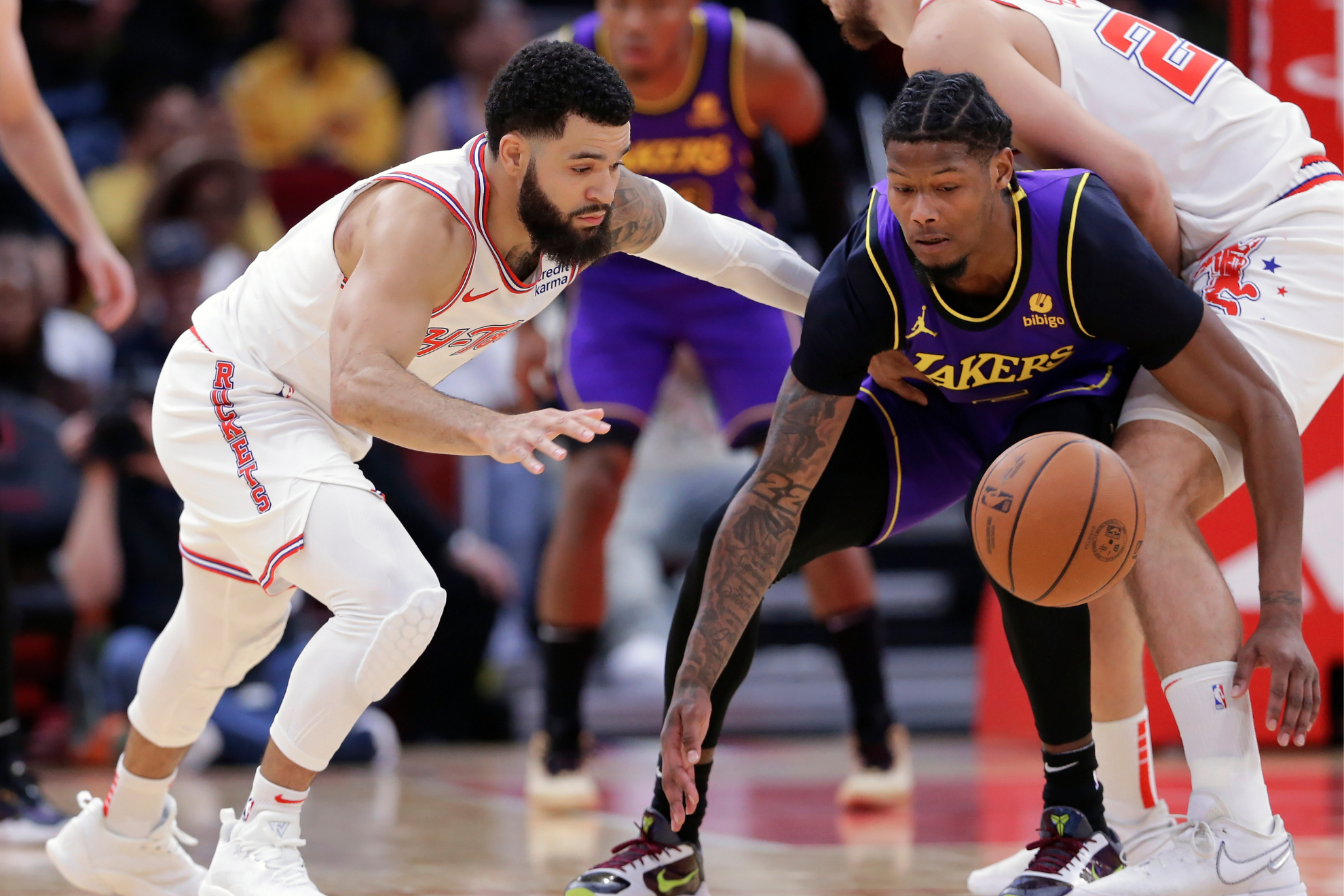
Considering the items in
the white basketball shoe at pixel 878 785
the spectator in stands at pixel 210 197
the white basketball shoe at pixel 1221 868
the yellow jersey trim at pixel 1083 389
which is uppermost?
the yellow jersey trim at pixel 1083 389

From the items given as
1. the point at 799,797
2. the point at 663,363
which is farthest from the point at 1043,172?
the point at 799,797

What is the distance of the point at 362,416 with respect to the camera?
2.73 m

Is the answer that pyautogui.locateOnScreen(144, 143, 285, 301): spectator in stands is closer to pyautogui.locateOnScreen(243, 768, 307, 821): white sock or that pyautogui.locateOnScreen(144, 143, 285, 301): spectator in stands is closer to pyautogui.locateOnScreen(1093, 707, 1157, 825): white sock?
pyautogui.locateOnScreen(243, 768, 307, 821): white sock

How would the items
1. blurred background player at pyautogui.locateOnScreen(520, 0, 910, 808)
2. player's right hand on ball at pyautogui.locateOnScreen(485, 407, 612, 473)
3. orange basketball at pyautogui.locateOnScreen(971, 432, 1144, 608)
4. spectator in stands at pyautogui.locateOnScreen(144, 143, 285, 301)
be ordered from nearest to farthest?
player's right hand on ball at pyautogui.locateOnScreen(485, 407, 612, 473)
orange basketball at pyautogui.locateOnScreen(971, 432, 1144, 608)
blurred background player at pyautogui.locateOnScreen(520, 0, 910, 808)
spectator in stands at pyautogui.locateOnScreen(144, 143, 285, 301)

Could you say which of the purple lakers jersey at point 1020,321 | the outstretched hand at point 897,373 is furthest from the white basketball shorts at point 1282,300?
the outstretched hand at point 897,373

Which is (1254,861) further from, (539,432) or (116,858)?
(116,858)

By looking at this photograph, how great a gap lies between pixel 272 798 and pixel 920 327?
1.53 meters

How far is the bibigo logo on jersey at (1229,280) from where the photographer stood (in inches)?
123

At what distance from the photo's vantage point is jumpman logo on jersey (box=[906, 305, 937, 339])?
3.05 metres

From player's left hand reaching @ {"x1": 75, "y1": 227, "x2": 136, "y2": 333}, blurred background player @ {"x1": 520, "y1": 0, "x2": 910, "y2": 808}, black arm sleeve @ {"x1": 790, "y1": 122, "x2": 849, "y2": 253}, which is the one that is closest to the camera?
player's left hand reaching @ {"x1": 75, "y1": 227, "x2": 136, "y2": 333}

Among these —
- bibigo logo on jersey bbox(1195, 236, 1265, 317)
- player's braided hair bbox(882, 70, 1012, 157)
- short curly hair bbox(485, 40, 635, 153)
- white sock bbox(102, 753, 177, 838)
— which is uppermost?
player's braided hair bbox(882, 70, 1012, 157)

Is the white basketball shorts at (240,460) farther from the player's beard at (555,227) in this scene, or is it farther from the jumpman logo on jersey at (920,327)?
the jumpman logo on jersey at (920,327)

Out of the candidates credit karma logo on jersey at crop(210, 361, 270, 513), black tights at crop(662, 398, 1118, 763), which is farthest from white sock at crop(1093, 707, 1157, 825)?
credit karma logo on jersey at crop(210, 361, 270, 513)

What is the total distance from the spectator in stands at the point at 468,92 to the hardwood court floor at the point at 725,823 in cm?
352
